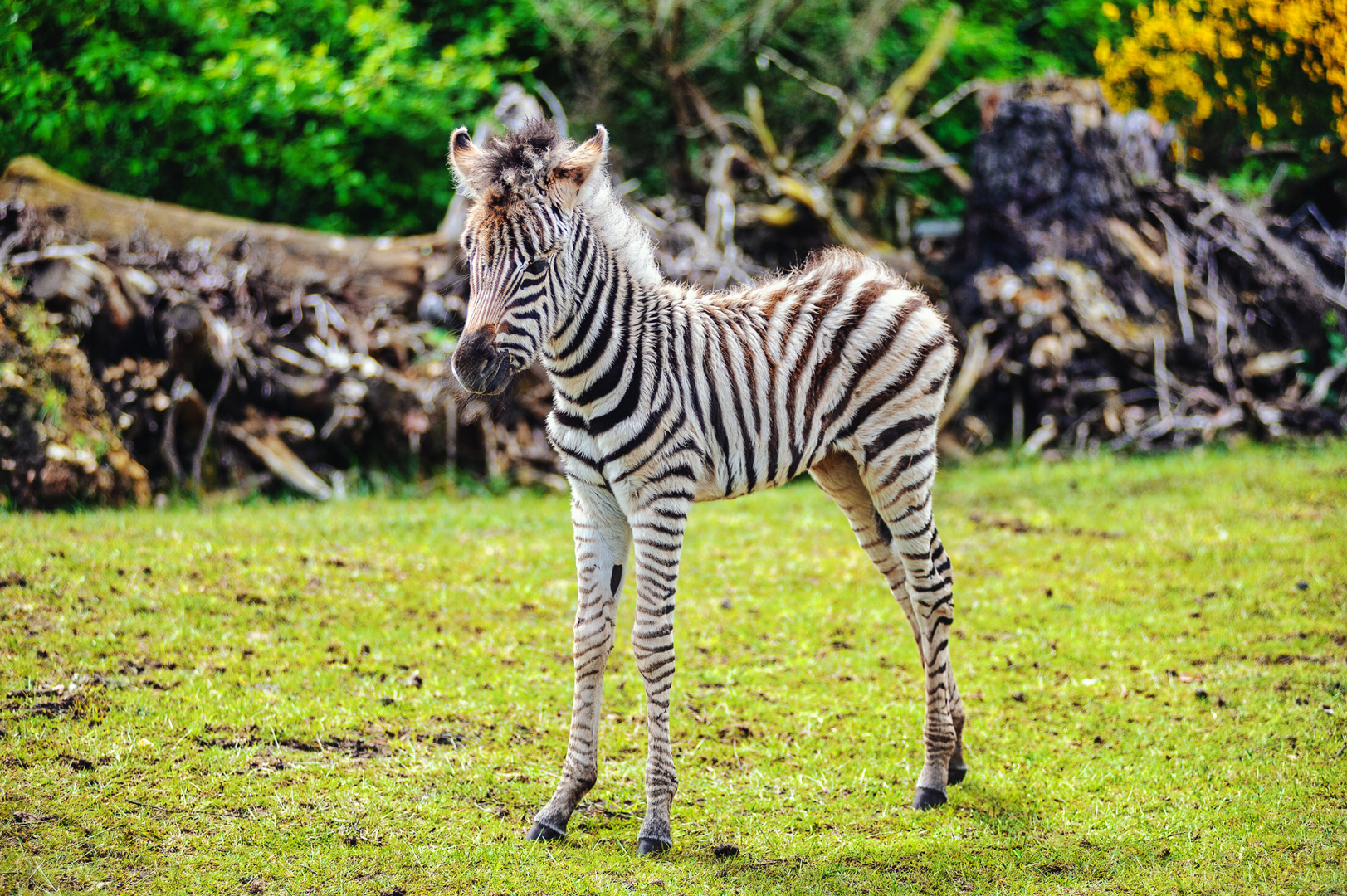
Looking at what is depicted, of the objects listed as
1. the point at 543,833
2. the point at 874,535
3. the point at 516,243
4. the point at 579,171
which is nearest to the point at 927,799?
the point at 874,535

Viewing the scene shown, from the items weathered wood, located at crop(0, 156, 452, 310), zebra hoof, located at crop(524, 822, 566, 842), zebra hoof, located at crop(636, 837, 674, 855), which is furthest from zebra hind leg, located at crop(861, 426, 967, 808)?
weathered wood, located at crop(0, 156, 452, 310)

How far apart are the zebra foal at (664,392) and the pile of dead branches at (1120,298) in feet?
23.4

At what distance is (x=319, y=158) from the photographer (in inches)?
583

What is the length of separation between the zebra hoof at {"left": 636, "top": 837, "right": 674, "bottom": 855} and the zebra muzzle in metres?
2.13

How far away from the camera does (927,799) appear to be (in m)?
5.33

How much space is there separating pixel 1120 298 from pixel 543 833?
35.7 feet

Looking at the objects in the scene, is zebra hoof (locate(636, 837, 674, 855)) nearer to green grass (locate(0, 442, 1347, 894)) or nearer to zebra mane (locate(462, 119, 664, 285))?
green grass (locate(0, 442, 1347, 894))

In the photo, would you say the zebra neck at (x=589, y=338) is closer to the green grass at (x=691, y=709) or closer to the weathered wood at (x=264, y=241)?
the green grass at (x=691, y=709)

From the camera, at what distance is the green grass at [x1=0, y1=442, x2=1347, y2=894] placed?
Answer: 463 cm

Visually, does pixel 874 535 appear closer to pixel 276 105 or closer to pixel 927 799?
pixel 927 799

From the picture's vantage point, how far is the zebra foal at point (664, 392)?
468 cm

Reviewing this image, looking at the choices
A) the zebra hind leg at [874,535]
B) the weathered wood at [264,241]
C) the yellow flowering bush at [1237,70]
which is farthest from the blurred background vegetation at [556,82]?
the zebra hind leg at [874,535]

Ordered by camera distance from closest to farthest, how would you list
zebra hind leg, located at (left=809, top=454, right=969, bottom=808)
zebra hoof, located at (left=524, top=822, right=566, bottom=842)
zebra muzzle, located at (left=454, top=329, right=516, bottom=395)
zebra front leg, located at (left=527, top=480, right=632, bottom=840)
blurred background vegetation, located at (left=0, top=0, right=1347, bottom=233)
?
zebra muzzle, located at (left=454, top=329, right=516, bottom=395) < zebra hoof, located at (left=524, top=822, right=566, bottom=842) < zebra front leg, located at (left=527, top=480, right=632, bottom=840) < zebra hind leg, located at (left=809, top=454, right=969, bottom=808) < blurred background vegetation, located at (left=0, top=0, right=1347, bottom=233)

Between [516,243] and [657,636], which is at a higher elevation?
[516,243]
